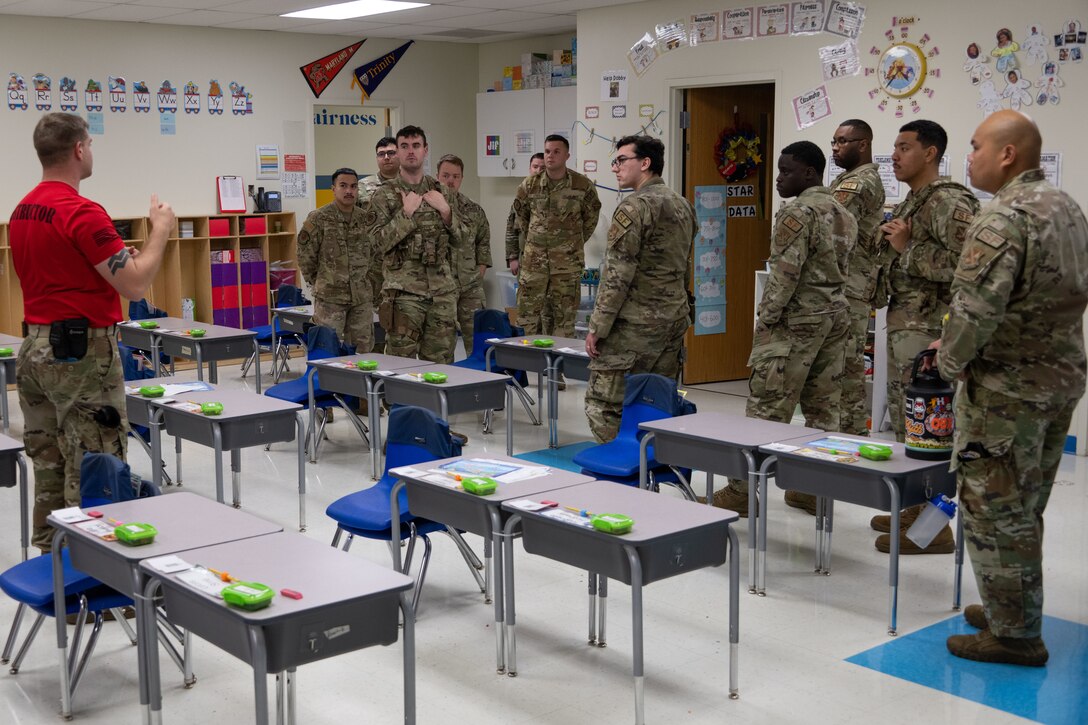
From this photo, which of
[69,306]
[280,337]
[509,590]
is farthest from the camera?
[280,337]

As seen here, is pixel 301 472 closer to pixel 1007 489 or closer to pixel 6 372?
pixel 6 372

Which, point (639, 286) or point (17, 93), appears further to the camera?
point (17, 93)

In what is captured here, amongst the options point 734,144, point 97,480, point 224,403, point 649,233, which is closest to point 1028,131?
point 649,233

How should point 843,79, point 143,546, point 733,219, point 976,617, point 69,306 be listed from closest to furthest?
point 143,546 → point 69,306 → point 976,617 → point 843,79 → point 733,219

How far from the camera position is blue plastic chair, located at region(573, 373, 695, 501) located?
526 centimetres

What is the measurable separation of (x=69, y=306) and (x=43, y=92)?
7.01 meters

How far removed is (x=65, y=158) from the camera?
431 cm

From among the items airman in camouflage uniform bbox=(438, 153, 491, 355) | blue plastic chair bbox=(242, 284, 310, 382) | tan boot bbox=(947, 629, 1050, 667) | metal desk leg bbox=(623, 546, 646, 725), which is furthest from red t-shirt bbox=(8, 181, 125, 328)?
airman in camouflage uniform bbox=(438, 153, 491, 355)

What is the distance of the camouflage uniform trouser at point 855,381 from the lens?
20.8ft

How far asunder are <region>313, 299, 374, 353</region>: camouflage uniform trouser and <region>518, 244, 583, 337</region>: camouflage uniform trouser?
1.26 m

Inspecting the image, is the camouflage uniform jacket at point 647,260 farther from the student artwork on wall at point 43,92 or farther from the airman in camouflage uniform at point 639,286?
the student artwork on wall at point 43,92

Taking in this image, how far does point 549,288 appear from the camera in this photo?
932cm

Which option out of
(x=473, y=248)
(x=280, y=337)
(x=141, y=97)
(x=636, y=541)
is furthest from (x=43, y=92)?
(x=636, y=541)

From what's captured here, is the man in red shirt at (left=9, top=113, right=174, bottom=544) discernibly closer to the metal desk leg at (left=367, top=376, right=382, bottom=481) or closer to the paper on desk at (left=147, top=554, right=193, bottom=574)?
the paper on desk at (left=147, top=554, right=193, bottom=574)
